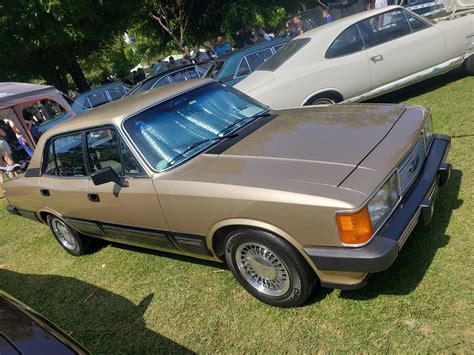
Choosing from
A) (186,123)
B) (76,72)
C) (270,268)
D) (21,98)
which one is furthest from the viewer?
(76,72)

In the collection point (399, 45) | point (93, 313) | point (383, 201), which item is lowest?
point (93, 313)

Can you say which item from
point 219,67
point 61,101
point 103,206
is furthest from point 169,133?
point 61,101

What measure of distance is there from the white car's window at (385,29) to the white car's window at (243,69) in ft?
8.68

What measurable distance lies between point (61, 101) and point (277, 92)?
701 cm

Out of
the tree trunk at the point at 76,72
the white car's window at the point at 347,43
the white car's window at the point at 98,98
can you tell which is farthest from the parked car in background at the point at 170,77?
the tree trunk at the point at 76,72

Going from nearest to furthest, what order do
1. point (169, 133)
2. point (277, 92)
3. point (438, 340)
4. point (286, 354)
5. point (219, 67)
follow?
point (438, 340) < point (286, 354) < point (169, 133) < point (277, 92) < point (219, 67)

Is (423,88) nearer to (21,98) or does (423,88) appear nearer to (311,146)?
(311,146)

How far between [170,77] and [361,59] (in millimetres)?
6438

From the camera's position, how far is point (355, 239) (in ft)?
8.09

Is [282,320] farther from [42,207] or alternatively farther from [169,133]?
[42,207]

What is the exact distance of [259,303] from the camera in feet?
10.4

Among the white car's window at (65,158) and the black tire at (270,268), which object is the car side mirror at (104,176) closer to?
the white car's window at (65,158)

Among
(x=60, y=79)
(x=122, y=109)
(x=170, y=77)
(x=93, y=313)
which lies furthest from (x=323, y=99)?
(x=60, y=79)

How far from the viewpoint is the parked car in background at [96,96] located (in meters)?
12.9
